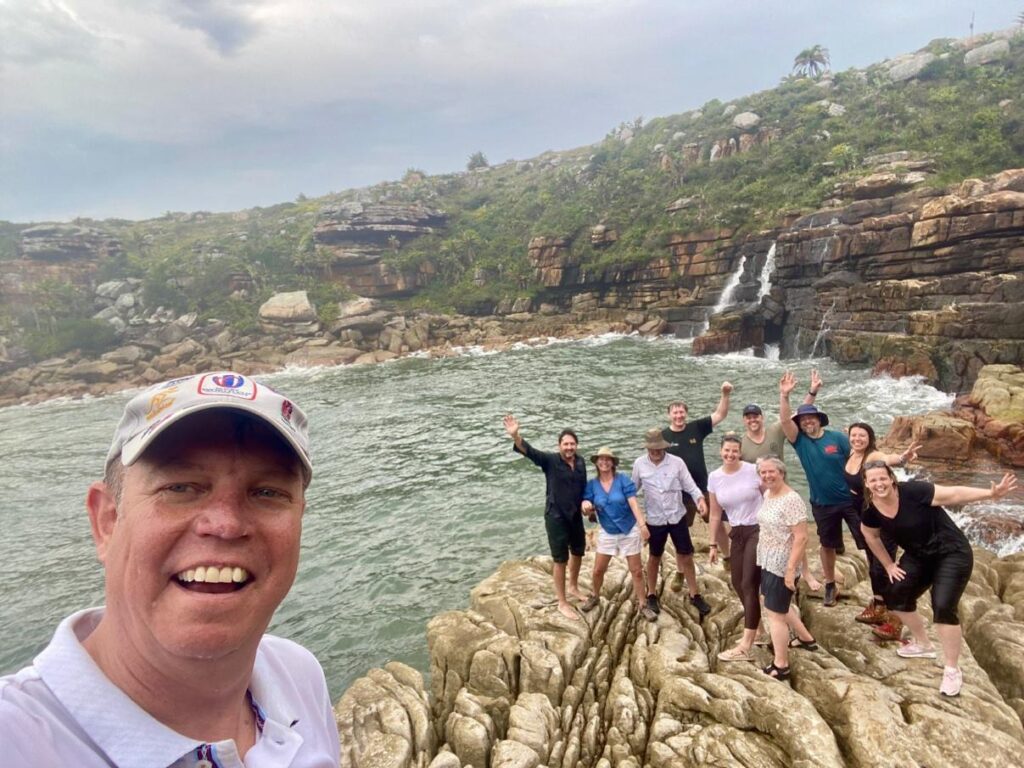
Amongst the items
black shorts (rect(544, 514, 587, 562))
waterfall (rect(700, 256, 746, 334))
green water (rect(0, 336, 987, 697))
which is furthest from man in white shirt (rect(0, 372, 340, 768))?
waterfall (rect(700, 256, 746, 334))

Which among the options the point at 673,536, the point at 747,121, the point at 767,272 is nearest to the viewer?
the point at 673,536

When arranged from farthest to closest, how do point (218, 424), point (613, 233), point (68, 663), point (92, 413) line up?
1. point (613, 233)
2. point (92, 413)
3. point (218, 424)
4. point (68, 663)

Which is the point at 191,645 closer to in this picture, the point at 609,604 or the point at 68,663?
the point at 68,663

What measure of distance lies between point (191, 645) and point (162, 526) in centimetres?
30

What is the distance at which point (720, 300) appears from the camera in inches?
1506

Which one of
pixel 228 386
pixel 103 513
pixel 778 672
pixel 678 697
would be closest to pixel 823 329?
pixel 778 672

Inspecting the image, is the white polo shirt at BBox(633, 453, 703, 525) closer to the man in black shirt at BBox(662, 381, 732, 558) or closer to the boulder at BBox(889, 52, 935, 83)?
the man in black shirt at BBox(662, 381, 732, 558)

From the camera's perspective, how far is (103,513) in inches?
59.4

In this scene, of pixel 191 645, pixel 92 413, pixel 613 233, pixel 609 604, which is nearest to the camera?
pixel 191 645

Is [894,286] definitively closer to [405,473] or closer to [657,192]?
[405,473]

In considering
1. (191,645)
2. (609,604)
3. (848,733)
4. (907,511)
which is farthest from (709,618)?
(191,645)

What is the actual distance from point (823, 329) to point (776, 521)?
86.6 ft

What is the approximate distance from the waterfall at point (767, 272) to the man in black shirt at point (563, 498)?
1257 inches

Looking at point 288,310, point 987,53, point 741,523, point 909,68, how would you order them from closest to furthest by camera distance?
point 741,523 < point 288,310 < point 987,53 < point 909,68
